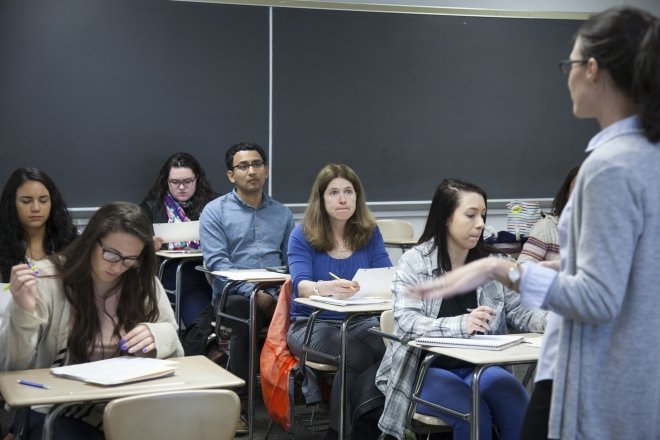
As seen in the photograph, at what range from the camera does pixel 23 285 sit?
263cm

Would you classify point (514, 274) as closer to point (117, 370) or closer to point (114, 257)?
point (117, 370)

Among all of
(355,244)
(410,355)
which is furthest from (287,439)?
(410,355)

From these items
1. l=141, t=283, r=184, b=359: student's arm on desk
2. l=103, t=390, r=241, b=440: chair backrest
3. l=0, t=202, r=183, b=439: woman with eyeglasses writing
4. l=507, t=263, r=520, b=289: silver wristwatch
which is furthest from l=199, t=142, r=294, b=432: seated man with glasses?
l=507, t=263, r=520, b=289: silver wristwatch

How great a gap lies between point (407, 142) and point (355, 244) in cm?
253

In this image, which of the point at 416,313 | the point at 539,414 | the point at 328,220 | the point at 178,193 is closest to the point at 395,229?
the point at 178,193

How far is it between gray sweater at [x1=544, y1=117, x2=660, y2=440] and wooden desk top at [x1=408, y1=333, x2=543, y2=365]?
1254 mm

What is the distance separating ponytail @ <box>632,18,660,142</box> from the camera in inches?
59.6

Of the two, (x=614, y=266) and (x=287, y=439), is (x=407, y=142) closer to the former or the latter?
(x=287, y=439)

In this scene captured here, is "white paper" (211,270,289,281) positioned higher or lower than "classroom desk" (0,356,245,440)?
higher

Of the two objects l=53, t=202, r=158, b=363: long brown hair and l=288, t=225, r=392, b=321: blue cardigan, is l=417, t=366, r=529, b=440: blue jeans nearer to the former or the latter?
l=53, t=202, r=158, b=363: long brown hair

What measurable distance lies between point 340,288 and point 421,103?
3216 mm

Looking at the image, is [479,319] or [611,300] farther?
[479,319]

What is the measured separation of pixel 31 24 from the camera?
593cm

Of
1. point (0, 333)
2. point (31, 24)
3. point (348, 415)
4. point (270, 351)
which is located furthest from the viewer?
point (31, 24)
